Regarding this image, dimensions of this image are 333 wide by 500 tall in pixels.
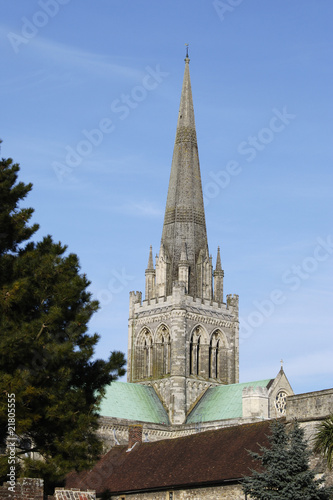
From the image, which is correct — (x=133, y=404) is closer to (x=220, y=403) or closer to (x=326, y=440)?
(x=220, y=403)

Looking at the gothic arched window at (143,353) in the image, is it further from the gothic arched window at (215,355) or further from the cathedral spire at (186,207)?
the gothic arched window at (215,355)

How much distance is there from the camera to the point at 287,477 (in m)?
29.5

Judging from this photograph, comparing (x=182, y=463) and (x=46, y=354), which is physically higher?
(x=46, y=354)

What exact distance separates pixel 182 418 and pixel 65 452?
44.7 m

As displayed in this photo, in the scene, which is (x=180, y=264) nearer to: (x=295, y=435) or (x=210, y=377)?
(x=210, y=377)

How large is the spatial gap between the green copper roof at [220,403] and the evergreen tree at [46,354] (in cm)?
4072

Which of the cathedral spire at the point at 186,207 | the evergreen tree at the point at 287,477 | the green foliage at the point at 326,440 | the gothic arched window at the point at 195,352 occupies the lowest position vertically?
the evergreen tree at the point at 287,477

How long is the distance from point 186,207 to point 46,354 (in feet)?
174

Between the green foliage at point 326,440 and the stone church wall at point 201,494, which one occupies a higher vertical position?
the green foliage at point 326,440

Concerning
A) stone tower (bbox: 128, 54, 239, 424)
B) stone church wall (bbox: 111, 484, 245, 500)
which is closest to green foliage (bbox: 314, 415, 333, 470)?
stone church wall (bbox: 111, 484, 245, 500)

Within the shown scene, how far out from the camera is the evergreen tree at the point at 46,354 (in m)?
24.7

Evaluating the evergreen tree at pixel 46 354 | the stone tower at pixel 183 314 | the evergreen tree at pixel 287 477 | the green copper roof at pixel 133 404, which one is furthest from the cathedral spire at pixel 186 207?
the evergreen tree at pixel 46 354

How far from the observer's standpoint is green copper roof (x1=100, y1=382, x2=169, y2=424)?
67438mm

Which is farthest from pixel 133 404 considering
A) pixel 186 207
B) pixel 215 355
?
pixel 186 207
